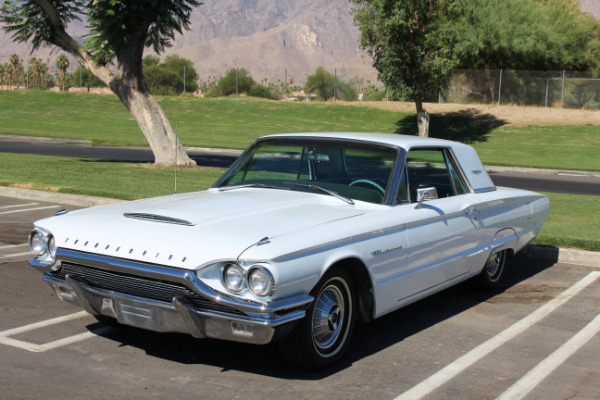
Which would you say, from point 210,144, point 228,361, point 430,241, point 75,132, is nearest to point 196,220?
point 228,361

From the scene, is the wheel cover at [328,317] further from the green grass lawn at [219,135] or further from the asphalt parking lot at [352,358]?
the green grass lawn at [219,135]

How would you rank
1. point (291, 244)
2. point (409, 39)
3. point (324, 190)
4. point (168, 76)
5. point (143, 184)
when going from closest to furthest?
point (291, 244), point (324, 190), point (143, 184), point (409, 39), point (168, 76)

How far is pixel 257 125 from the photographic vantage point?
42375 mm

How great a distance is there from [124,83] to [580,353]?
49.4 feet

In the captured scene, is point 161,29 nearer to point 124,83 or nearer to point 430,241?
point 124,83

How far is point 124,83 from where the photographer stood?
1831 cm

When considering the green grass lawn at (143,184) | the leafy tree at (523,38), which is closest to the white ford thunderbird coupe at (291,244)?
the green grass lawn at (143,184)

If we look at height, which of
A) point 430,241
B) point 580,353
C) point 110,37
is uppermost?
point 110,37

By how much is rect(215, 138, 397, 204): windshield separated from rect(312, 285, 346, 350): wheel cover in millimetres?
1037

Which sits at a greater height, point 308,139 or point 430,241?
point 308,139

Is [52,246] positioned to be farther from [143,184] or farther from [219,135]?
[219,135]

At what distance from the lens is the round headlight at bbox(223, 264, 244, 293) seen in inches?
170

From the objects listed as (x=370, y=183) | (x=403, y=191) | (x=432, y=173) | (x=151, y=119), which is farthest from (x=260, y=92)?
(x=403, y=191)

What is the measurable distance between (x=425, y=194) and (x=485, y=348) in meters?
1.27
